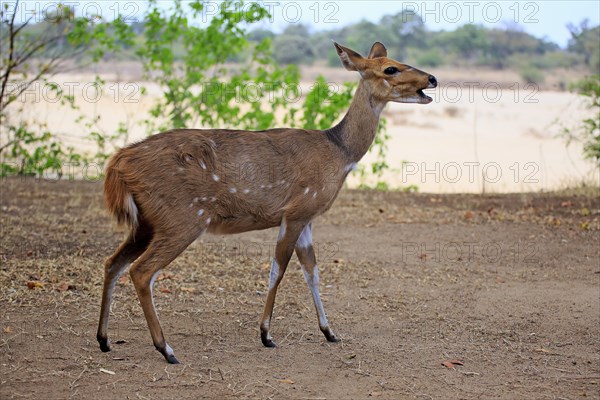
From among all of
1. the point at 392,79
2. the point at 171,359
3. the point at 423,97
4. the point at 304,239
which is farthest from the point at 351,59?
the point at 171,359

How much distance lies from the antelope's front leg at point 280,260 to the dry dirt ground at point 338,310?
153 millimetres

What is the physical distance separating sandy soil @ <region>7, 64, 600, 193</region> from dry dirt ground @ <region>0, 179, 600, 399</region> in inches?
159

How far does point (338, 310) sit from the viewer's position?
780cm

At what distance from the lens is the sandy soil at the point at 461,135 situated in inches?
674

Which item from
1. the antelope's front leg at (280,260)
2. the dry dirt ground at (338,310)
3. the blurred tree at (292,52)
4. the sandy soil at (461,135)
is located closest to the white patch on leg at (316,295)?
the dry dirt ground at (338,310)

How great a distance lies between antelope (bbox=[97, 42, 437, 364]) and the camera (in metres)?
6.21

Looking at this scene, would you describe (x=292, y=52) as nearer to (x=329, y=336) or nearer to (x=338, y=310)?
(x=338, y=310)

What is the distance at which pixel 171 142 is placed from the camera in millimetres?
6438

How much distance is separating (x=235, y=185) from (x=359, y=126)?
1.37m

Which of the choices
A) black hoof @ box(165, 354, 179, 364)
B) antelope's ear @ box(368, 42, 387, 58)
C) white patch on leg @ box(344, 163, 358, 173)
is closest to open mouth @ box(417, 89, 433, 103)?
antelope's ear @ box(368, 42, 387, 58)

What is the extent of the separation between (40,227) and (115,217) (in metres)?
4.21

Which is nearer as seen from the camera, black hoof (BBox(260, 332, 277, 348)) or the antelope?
the antelope

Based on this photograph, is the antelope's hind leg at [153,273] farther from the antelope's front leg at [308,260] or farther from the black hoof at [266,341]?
the antelope's front leg at [308,260]

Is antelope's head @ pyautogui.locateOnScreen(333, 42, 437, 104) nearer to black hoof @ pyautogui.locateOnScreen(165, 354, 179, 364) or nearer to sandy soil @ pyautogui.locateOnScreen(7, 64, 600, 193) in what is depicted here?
black hoof @ pyautogui.locateOnScreen(165, 354, 179, 364)
